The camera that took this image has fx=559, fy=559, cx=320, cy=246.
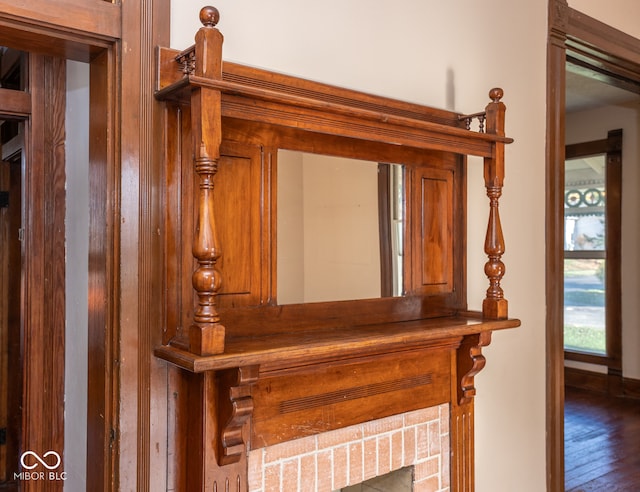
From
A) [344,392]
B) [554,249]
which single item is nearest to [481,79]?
[554,249]

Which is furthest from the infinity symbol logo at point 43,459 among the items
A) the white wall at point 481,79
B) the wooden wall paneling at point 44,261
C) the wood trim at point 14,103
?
the white wall at point 481,79

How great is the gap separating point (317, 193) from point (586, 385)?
4.60m

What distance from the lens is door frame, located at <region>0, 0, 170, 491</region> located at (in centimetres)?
141

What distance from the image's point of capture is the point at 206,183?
4.25 feet

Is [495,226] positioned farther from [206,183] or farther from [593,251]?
[593,251]

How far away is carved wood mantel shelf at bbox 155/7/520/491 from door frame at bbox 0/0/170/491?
0.04m

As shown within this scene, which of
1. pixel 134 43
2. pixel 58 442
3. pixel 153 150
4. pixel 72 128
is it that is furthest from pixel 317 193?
pixel 58 442

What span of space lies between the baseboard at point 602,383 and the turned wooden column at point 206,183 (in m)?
4.78

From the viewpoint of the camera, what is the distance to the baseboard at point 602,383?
4.91 meters

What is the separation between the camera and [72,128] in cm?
200

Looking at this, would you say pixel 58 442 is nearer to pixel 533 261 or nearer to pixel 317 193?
pixel 317 193

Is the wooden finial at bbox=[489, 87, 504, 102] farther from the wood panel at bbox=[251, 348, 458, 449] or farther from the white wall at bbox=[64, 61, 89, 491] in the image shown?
the white wall at bbox=[64, 61, 89, 491]

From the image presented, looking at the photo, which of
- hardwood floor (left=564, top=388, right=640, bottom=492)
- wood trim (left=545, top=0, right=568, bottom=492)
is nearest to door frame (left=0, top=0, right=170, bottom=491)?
wood trim (left=545, top=0, right=568, bottom=492)

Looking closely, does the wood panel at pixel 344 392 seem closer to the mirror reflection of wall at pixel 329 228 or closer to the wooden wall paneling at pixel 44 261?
the mirror reflection of wall at pixel 329 228
